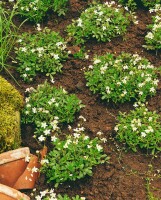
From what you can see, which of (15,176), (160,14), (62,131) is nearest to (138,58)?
(160,14)

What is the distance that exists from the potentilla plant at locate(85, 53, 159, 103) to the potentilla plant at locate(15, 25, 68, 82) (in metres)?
0.47

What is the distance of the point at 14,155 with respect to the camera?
5.21 metres

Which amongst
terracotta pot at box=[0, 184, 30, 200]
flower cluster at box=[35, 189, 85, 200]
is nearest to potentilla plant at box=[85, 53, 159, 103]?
flower cluster at box=[35, 189, 85, 200]

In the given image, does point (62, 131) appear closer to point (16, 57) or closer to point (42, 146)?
point (42, 146)

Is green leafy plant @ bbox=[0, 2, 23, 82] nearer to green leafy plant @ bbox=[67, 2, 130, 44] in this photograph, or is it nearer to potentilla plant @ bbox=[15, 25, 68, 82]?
potentilla plant @ bbox=[15, 25, 68, 82]

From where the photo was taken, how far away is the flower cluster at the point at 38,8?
22.8 feet

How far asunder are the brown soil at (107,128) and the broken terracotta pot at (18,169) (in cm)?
14

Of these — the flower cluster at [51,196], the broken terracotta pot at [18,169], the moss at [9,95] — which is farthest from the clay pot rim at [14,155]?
the moss at [9,95]

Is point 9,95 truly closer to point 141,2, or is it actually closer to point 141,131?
point 141,131

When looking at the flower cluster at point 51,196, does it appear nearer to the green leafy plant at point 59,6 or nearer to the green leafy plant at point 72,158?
the green leafy plant at point 72,158

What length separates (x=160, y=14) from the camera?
7000 mm

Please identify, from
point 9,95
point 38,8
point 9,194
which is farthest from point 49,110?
point 38,8

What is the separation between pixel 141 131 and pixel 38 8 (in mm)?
2566

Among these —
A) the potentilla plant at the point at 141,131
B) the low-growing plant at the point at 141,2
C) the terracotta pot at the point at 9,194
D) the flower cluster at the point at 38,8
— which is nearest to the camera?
the terracotta pot at the point at 9,194
